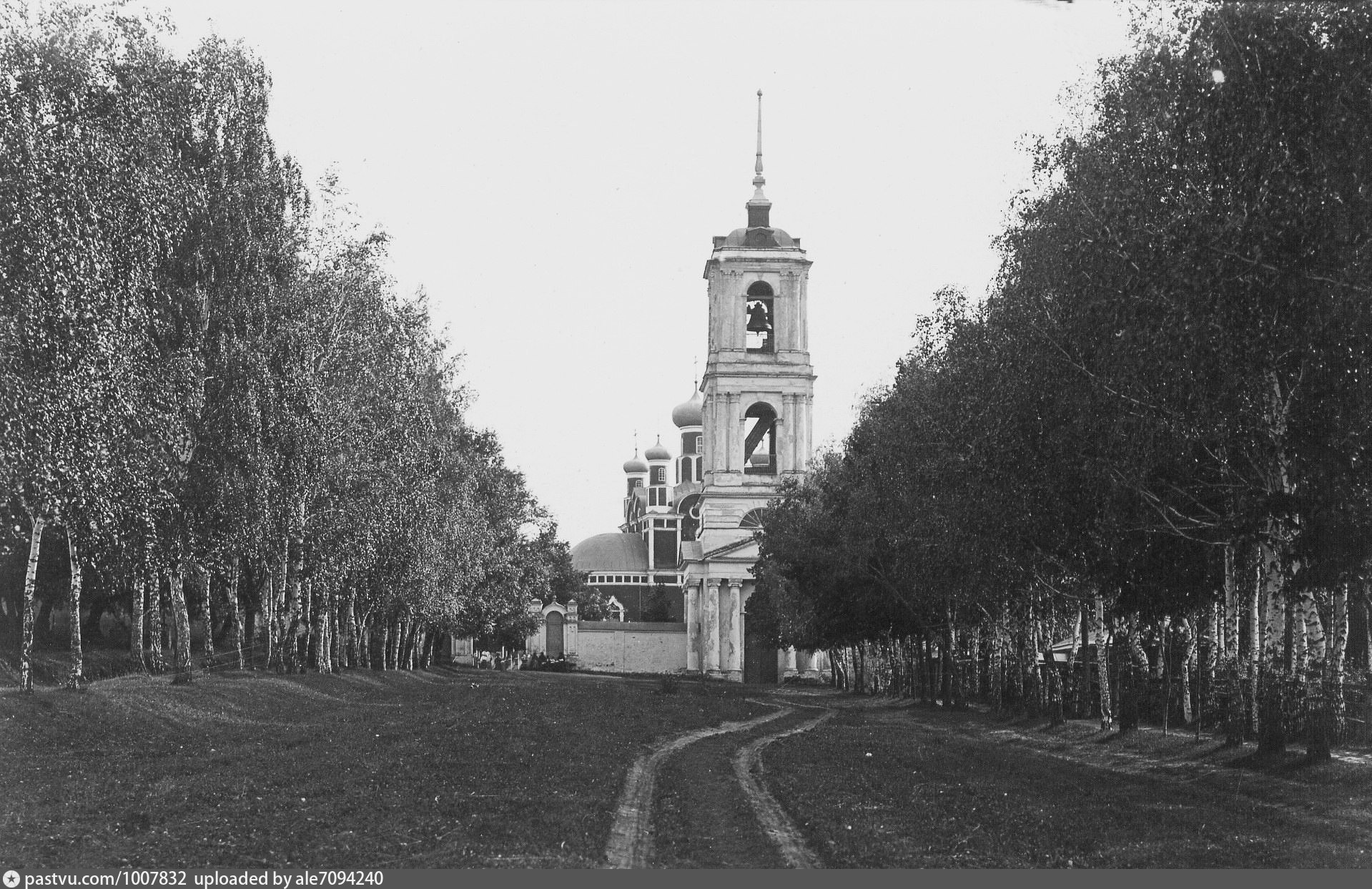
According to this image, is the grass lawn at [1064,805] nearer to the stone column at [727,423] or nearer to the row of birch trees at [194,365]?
the row of birch trees at [194,365]

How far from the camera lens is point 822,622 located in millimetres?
63375

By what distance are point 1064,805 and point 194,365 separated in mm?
24606

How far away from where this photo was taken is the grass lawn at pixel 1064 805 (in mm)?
13523

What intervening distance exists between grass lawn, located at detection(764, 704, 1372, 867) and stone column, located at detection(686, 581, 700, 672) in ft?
295

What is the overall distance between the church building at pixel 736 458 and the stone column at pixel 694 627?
111 millimetres

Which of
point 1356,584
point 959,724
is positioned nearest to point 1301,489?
point 1356,584

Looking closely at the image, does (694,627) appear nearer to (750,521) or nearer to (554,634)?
(750,521)

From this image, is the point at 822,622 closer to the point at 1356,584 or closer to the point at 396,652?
the point at 396,652

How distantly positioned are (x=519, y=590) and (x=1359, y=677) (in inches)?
2774

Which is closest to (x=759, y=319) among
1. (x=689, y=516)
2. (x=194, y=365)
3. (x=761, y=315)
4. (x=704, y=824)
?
(x=761, y=315)

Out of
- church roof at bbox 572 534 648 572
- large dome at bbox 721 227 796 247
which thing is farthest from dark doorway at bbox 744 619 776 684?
church roof at bbox 572 534 648 572

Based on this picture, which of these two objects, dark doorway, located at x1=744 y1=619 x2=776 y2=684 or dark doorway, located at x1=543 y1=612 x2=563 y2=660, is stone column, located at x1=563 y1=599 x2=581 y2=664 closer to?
dark doorway, located at x1=543 y1=612 x2=563 y2=660

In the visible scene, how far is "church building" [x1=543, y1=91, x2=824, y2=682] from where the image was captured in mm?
106438

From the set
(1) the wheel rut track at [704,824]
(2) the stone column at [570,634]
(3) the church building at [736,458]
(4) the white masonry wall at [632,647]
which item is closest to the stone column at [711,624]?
(3) the church building at [736,458]
